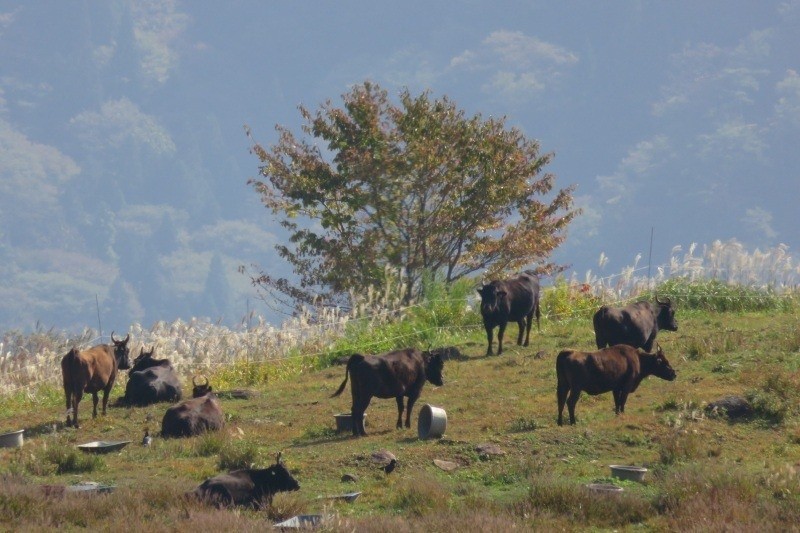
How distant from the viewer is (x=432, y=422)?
18.5 metres

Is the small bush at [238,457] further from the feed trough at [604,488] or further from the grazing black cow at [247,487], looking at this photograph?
the feed trough at [604,488]

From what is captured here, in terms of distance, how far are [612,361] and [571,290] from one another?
53.3 feet

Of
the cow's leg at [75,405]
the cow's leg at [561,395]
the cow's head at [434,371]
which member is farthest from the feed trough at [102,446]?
the cow's leg at [561,395]

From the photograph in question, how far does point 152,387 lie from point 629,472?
36.6 ft

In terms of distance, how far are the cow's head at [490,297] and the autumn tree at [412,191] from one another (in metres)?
8.43

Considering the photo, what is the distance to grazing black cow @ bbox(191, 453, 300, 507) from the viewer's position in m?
14.6

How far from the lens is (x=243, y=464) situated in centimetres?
1730

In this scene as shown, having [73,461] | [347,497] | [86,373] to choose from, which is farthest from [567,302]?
[347,497]

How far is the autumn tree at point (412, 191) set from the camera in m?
37.8

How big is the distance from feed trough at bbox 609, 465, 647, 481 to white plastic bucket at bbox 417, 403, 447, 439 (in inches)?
131

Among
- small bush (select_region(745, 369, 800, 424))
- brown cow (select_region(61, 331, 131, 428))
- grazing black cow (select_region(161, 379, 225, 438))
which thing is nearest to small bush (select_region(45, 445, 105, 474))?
grazing black cow (select_region(161, 379, 225, 438))

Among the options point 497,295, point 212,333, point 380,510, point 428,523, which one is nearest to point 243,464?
point 380,510

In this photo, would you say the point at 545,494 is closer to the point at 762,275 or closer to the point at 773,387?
the point at 773,387

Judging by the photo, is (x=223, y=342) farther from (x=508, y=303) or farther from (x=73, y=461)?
(x=73, y=461)
